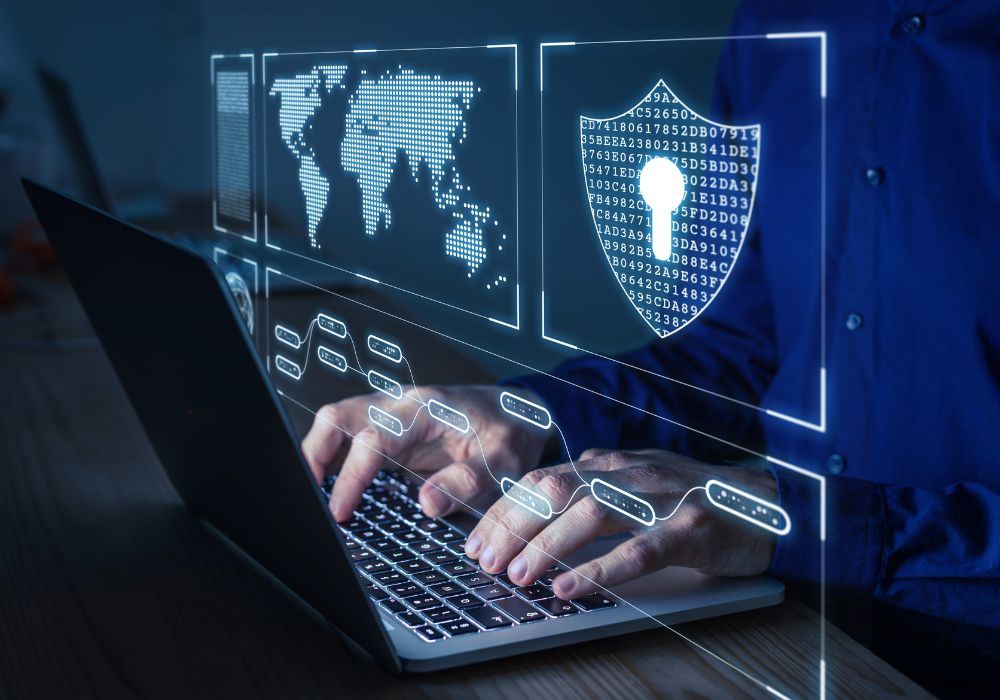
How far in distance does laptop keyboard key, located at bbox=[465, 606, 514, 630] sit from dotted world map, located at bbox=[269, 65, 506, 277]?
0.78 ft

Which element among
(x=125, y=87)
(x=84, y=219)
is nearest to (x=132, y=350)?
(x=84, y=219)

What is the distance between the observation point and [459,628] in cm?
70

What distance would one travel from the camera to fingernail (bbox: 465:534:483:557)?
81 cm

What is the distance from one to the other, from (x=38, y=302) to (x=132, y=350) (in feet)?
4.21

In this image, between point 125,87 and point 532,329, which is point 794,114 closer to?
point 532,329

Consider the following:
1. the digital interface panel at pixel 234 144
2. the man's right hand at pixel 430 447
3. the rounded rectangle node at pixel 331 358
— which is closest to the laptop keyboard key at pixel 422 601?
the man's right hand at pixel 430 447

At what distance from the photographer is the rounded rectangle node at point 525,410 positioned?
757mm

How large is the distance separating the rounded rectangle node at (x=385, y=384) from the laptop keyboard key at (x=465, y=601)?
231mm

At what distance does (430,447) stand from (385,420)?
0.05m

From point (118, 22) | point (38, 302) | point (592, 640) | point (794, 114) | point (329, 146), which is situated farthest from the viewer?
point (118, 22)

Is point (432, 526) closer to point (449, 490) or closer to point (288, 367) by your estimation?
point (449, 490)

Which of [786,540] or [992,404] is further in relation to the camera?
[992,404]

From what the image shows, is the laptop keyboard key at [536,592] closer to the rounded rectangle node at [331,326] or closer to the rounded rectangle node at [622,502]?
the rounded rectangle node at [622,502]

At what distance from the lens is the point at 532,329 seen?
0.76m
